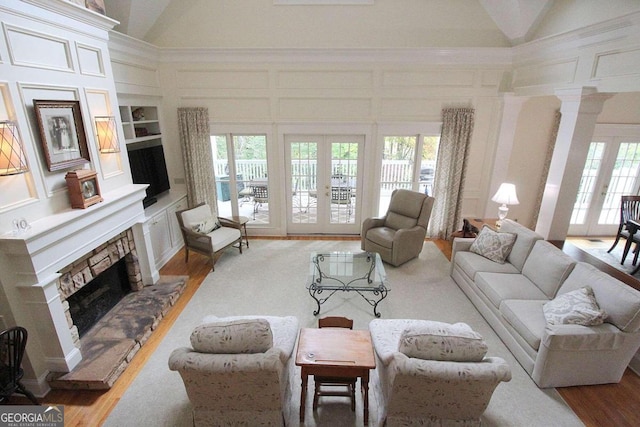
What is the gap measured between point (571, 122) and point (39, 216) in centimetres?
563

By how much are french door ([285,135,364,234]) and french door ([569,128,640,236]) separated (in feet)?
13.7

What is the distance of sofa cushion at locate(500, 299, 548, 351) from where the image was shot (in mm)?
2770

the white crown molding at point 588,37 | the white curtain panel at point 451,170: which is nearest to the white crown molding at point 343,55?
the white crown molding at point 588,37

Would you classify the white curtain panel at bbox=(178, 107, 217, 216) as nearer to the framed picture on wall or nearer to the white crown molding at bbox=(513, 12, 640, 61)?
the framed picture on wall

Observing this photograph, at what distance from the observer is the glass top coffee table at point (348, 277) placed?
3652 millimetres

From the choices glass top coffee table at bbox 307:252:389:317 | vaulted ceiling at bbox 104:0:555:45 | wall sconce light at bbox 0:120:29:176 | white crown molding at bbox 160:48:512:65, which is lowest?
glass top coffee table at bbox 307:252:389:317

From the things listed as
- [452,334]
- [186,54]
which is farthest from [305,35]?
[452,334]

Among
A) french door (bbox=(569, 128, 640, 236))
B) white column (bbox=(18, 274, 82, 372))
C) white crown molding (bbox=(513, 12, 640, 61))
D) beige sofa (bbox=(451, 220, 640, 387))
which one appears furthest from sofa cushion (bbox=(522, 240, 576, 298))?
white column (bbox=(18, 274, 82, 372))

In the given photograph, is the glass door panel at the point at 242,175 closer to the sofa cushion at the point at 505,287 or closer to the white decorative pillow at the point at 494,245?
the white decorative pillow at the point at 494,245

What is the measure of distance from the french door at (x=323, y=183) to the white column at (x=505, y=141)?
2362 mm

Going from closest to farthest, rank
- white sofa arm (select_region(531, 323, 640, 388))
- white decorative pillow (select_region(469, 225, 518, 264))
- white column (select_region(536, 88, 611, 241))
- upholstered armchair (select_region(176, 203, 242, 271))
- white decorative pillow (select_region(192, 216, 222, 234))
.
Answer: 1. white sofa arm (select_region(531, 323, 640, 388))
2. white column (select_region(536, 88, 611, 241))
3. white decorative pillow (select_region(469, 225, 518, 264))
4. upholstered armchair (select_region(176, 203, 242, 271))
5. white decorative pillow (select_region(192, 216, 222, 234))

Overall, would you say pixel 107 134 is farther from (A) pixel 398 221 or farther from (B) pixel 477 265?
(B) pixel 477 265

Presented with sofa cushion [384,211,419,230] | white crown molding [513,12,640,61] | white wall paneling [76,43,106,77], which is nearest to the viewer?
white wall paneling [76,43,106,77]

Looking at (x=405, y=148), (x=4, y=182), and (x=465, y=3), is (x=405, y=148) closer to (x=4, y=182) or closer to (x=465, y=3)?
(x=465, y=3)
